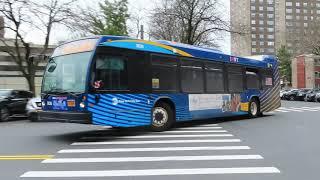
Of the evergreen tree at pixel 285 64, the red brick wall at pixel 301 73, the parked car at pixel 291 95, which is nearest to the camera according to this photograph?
the parked car at pixel 291 95

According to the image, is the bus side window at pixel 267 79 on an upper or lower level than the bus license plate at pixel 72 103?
upper

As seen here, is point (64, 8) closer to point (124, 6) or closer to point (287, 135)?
point (124, 6)

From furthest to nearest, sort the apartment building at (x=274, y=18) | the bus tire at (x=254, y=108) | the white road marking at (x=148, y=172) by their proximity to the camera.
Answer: the apartment building at (x=274, y=18), the bus tire at (x=254, y=108), the white road marking at (x=148, y=172)

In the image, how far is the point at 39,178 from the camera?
7.60 metres

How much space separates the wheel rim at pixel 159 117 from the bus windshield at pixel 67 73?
121 inches

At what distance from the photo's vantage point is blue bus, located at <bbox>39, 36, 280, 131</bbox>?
12633 millimetres

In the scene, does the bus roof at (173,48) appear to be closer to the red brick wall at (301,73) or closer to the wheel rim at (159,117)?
the wheel rim at (159,117)

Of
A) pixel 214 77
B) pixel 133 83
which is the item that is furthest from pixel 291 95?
pixel 133 83

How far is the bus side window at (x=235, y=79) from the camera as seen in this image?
19.2 m

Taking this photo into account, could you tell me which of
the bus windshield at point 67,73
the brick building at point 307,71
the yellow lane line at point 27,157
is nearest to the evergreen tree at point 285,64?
the brick building at point 307,71

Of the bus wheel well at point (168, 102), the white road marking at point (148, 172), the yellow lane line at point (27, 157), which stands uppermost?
the bus wheel well at point (168, 102)

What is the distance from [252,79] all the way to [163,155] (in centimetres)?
1209

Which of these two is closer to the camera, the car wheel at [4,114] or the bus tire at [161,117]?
the bus tire at [161,117]

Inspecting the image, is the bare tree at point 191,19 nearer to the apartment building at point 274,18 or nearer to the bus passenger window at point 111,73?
the bus passenger window at point 111,73
